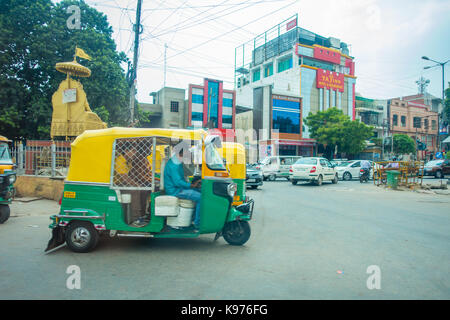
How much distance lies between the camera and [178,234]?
210 inches

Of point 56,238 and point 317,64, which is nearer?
point 56,238

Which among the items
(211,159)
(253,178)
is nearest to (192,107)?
(253,178)

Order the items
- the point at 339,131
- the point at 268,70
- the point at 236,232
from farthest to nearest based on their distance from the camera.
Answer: the point at 268,70, the point at 339,131, the point at 236,232

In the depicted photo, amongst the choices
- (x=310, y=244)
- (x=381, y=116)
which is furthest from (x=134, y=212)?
(x=381, y=116)

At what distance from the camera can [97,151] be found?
540cm

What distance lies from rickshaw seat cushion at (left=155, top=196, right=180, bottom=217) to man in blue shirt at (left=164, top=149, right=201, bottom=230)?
0.13m

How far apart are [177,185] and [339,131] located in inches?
1332

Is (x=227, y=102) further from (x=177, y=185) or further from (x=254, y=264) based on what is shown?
(x=254, y=264)

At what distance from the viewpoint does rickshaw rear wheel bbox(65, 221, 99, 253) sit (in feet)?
17.1

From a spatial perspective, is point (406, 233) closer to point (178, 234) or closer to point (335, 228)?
A: point (335, 228)

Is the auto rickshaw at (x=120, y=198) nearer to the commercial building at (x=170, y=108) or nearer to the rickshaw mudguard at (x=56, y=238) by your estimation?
the rickshaw mudguard at (x=56, y=238)

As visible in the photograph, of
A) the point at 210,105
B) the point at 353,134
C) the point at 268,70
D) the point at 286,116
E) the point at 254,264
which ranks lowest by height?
the point at 254,264

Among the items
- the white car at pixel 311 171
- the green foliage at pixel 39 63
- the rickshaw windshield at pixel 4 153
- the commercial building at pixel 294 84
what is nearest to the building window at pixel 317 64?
the commercial building at pixel 294 84

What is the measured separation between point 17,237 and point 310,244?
19.0 feet
